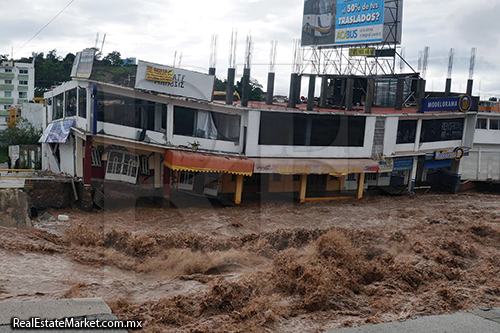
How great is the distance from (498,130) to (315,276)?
19.2 m

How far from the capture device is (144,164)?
16781 millimetres

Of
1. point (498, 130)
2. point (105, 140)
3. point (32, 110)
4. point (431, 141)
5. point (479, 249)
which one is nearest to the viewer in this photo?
point (479, 249)

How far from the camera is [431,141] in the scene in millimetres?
21906

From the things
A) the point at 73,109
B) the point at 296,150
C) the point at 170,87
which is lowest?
the point at 296,150

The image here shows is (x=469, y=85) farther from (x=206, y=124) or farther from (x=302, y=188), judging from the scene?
(x=206, y=124)

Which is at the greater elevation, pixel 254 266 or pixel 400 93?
pixel 400 93

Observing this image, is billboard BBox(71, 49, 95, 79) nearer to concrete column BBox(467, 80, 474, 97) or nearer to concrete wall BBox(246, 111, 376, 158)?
concrete wall BBox(246, 111, 376, 158)

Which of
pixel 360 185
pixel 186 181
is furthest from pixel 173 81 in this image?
pixel 360 185

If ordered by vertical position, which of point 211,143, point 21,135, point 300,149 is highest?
point 211,143

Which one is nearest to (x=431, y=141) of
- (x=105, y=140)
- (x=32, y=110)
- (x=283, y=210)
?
(x=283, y=210)

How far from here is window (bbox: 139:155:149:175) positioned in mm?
16766

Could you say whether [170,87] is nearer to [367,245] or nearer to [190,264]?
[190,264]

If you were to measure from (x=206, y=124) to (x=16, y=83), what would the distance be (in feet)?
134

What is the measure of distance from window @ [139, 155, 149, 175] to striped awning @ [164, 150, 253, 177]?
1.06 m
